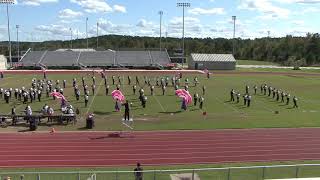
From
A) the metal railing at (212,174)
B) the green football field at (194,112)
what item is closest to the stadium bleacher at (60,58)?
the green football field at (194,112)

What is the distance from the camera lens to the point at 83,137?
82.7 feet

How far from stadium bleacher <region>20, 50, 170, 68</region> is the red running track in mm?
61630

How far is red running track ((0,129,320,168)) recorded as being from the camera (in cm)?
2098

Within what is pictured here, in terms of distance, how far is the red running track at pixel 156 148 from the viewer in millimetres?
20984

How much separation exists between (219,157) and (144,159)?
3.47 m

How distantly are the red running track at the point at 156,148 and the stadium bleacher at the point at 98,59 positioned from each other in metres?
61.6

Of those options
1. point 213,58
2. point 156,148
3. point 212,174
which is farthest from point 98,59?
point 212,174

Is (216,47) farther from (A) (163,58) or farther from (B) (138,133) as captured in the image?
(B) (138,133)

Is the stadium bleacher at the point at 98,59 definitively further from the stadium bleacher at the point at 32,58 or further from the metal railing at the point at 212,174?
the metal railing at the point at 212,174

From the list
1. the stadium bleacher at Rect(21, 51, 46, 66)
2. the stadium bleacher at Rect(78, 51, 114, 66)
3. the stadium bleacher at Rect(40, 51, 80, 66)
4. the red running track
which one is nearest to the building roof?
the stadium bleacher at Rect(78, 51, 114, 66)

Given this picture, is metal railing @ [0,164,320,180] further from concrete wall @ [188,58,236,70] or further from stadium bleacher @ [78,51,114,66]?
stadium bleacher @ [78,51,114,66]

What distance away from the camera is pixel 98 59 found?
9381cm

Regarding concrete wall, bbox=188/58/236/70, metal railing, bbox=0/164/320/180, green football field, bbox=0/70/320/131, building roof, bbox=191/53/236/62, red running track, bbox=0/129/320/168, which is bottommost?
red running track, bbox=0/129/320/168

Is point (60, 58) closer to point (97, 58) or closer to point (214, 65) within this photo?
point (97, 58)
